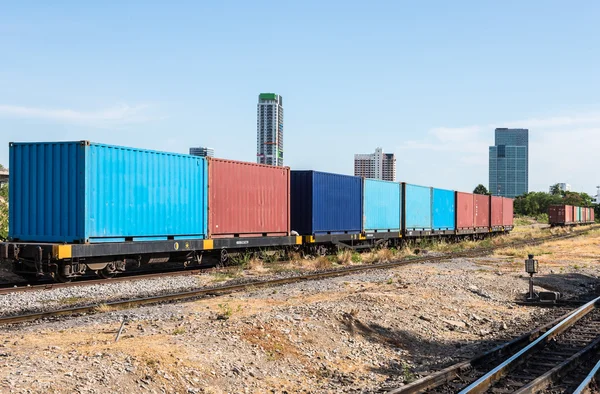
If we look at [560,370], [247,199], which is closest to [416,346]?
[560,370]

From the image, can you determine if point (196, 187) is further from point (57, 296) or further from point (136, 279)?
point (57, 296)

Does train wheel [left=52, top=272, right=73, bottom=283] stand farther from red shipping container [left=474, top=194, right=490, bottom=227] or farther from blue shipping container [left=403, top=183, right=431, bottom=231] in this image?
red shipping container [left=474, top=194, right=490, bottom=227]

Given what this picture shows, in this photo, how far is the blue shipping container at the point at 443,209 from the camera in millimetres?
35344

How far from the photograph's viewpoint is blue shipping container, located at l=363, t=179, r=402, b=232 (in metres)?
27.4

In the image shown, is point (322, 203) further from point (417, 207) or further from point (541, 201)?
point (541, 201)

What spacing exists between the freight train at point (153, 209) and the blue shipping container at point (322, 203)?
0.14 feet

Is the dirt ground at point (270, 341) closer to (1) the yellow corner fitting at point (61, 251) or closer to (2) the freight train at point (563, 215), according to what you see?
(1) the yellow corner fitting at point (61, 251)

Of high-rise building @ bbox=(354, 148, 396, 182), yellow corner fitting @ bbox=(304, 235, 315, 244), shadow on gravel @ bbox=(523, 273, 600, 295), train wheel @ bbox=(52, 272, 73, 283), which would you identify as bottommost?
shadow on gravel @ bbox=(523, 273, 600, 295)

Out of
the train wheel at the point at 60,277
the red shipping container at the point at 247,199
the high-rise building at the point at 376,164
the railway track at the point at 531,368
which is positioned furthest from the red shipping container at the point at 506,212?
the high-rise building at the point at 376,164

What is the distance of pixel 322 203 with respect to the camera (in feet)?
78.6

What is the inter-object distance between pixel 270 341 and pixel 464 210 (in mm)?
33257

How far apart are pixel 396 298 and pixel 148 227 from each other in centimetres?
755

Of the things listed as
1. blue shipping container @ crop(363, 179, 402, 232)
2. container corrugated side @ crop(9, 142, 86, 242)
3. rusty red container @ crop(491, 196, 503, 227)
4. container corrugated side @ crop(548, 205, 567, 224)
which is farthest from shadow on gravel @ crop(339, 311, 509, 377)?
container corrugated side @ crop(548, 205, 567, 224)

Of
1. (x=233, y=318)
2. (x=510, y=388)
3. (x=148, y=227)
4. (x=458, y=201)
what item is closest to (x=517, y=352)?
(x=510, y=388)
